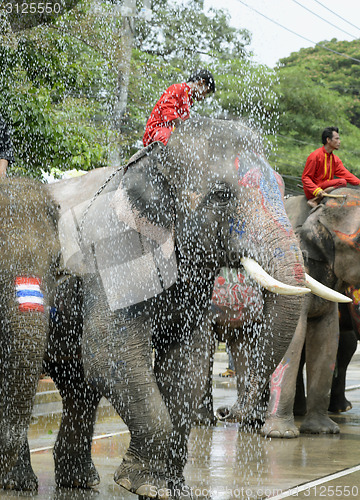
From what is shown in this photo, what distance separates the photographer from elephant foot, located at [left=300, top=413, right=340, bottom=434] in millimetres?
7305

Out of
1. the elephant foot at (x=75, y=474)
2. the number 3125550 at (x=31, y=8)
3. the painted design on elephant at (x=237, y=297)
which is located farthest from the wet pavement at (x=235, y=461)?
the number 3125550 at (x=31, y=8)

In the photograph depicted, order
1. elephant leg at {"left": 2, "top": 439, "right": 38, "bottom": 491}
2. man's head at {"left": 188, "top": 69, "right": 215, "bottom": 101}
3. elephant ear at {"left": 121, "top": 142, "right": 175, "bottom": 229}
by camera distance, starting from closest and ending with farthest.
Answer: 1. elephant ear at {"left": 121, "top": 142, "right": 175, "bottom": 229}
2. elephant leg at {"left": 2, "top": 439, "right": 38, "bottom": 491}
3. man's head at {"left": 188, "top": 69, "right": 215, "bottom": 101}

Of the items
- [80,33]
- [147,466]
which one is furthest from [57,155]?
[147,466]

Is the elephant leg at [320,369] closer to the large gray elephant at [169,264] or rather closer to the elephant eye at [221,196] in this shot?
the large gray elephant at [169,264]

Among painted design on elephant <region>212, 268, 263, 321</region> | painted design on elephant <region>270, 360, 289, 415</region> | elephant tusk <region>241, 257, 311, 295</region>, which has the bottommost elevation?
painted design on elephant <region>270, 360, 289, 415</region>

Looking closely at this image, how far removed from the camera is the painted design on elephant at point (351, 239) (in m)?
7.50

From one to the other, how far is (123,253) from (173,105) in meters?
1.36

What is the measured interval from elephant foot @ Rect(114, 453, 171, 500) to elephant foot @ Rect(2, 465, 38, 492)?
925mm

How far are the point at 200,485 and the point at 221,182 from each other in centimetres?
190

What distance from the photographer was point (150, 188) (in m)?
4.10

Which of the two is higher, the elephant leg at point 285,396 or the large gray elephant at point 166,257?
the large gray elephant at point 166,257

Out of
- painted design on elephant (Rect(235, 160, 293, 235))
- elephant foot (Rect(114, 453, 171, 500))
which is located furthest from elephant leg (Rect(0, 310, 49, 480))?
painted design on elephant (Rect(235, 160, 293, 235))

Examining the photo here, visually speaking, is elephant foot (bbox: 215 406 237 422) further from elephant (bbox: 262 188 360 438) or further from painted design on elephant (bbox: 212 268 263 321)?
painted design on elephant (bbox: 212 268 263 321)

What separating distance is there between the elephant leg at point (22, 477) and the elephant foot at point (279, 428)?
9.25ft
